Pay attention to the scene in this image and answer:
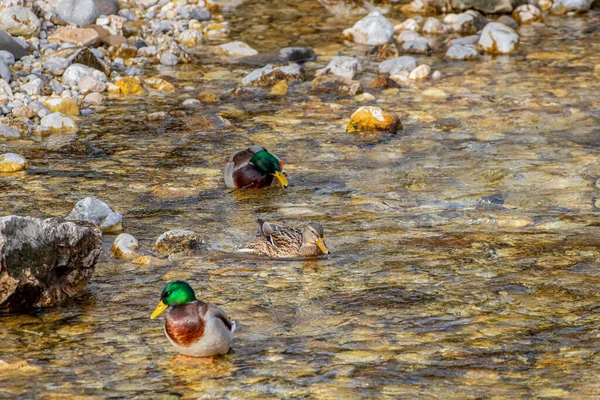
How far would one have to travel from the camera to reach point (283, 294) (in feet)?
21.6

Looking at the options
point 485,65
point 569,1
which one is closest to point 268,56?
point 485,65

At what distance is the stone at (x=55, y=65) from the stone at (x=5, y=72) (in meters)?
0.65

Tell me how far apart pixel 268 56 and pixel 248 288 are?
8153mm

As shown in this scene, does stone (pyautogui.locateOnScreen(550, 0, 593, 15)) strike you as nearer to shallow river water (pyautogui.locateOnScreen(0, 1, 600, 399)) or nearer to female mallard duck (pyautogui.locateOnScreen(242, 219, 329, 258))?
shallow river water (pyautogui.locateOnScreen(0, 1, 600, 399))

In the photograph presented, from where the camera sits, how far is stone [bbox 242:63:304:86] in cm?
1308

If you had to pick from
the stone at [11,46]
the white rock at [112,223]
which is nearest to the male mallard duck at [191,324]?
the white rock at [112,223]

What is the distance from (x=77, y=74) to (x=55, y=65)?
1.39 ft

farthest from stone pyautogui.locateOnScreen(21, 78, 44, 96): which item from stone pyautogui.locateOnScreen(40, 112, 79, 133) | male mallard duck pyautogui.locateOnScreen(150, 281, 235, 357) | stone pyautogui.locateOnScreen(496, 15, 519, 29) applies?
stone pyautogui.locateOnScreen(496, 15, 519, 29)

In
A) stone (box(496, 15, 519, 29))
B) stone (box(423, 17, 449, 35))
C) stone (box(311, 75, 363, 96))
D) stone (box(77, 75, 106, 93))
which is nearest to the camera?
stone (box(77, 75, 106, 93))

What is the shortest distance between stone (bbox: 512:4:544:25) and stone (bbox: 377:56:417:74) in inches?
146

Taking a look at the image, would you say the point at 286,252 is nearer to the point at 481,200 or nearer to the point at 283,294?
the point at 283,294

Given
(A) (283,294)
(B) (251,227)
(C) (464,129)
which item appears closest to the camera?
(A) (283,294)

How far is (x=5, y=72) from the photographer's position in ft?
39.7

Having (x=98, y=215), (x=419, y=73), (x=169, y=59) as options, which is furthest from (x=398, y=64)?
(x=98, y=215)
